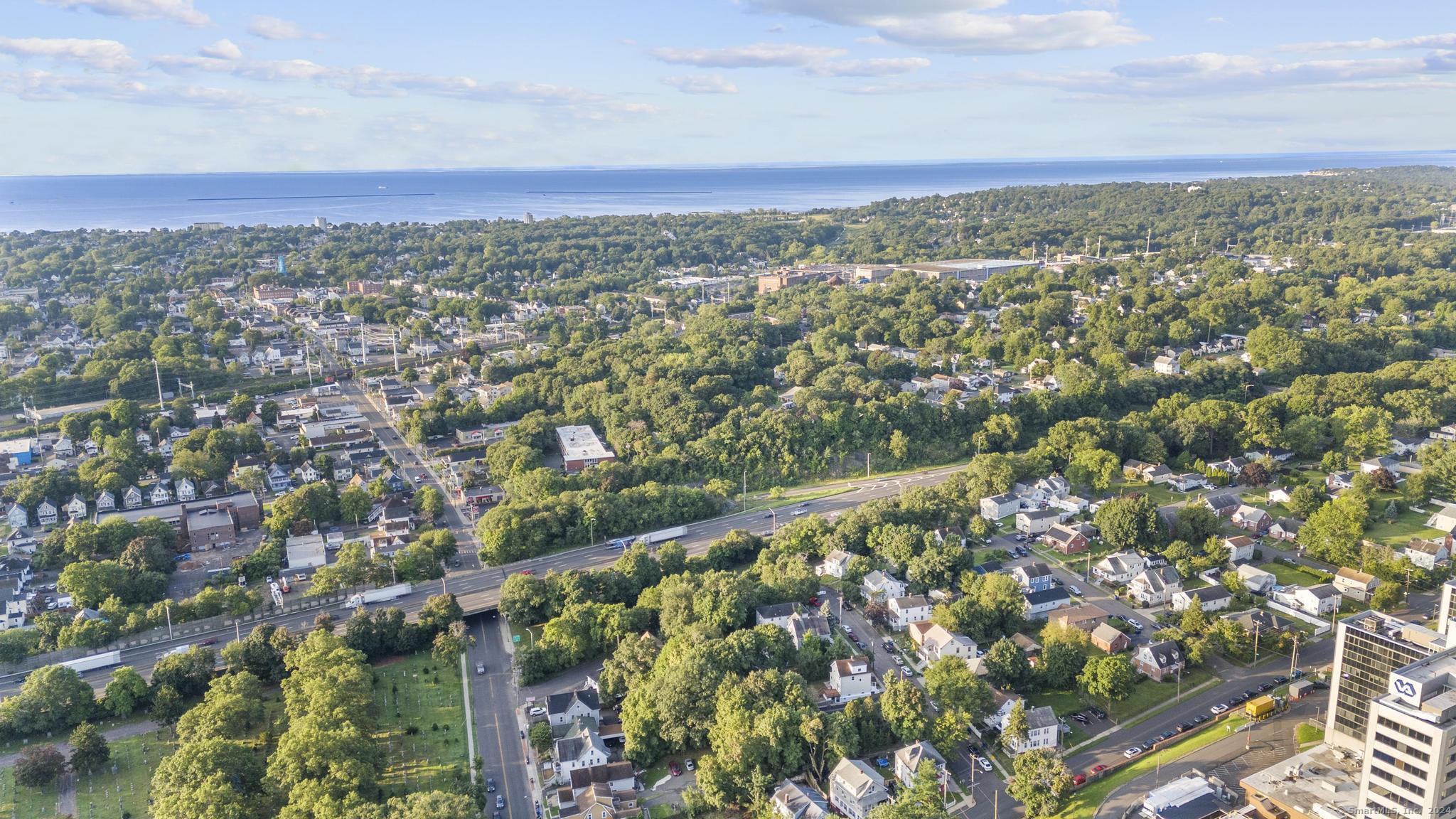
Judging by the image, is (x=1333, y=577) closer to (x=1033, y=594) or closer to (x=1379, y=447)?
(x=1033, y=594)

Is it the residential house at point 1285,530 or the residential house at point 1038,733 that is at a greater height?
the residential house at point 1285,530

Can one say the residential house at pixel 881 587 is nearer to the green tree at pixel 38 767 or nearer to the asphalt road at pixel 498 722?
the asphalt road at pixel 498 722

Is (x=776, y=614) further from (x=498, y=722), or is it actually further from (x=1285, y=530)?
(x=1285, y=530)

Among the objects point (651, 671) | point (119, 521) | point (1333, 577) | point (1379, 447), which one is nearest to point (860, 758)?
point (651, 671)

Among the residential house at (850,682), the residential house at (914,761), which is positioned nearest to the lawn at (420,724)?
the residential house at (850,682)

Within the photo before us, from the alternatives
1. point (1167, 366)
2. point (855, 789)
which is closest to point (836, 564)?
point (855, 789)
